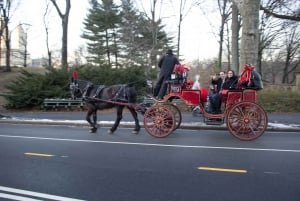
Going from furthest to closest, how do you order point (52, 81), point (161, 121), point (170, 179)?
point (52, 81) → point (161, 121) → point (170, 179)

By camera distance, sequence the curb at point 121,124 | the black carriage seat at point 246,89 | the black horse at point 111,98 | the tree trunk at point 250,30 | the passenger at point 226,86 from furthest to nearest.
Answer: the tree trunk at point 250,30
the curb at point 121,124
the black horse at point 111,98
the passenger at point 226,86
the black carriage seat at point 246,89

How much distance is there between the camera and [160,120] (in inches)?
490

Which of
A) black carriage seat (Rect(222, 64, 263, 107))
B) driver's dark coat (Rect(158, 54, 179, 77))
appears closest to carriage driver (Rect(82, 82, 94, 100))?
driver's dark coat (Rect(158, 54, 179, 77))

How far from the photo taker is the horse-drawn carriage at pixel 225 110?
11602 mm

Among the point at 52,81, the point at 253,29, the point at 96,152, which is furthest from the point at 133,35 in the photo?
the point at 96,152

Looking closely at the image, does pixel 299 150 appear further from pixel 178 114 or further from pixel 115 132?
pixel 115 132

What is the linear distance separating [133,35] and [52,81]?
39.4 ft

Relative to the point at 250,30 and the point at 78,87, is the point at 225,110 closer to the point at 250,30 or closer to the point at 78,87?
the point at 250,30

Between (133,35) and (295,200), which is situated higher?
(133,35)

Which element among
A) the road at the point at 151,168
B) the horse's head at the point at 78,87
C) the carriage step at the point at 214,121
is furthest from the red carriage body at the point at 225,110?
the horse's head at the point at 78,87

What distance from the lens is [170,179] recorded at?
716cm

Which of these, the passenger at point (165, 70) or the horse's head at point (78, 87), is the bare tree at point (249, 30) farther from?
the horse's head at point (78, 87)

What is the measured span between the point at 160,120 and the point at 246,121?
248cm

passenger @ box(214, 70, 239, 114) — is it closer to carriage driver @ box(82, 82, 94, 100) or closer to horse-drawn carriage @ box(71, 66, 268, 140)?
horse-drawn carriage @ box(71, 66, 268, 140)
